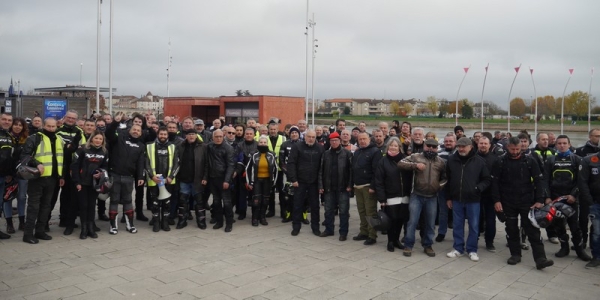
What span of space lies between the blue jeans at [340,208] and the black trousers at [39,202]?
180 inches

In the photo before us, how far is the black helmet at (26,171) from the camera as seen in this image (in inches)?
268

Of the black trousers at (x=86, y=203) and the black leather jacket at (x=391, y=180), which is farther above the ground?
the black leather jacket at (x=391, y=180)

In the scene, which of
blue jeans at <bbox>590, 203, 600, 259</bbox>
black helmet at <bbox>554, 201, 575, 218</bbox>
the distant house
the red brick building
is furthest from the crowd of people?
the distant house

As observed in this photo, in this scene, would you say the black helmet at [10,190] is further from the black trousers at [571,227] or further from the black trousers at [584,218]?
the black trousers at [584,218]

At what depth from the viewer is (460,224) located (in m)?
6.84

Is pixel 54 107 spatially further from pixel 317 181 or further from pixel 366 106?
pixel 366 106

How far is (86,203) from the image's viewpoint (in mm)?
7465

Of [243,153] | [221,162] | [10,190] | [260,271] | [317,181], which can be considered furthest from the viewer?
[243,153]

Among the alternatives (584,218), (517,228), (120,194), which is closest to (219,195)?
(120,194)

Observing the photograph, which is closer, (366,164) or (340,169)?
(366,164)

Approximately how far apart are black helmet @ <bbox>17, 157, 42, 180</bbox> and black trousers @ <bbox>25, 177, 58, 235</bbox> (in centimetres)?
26

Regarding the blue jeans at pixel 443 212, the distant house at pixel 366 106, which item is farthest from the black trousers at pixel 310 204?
the distant house at pixel 366 106

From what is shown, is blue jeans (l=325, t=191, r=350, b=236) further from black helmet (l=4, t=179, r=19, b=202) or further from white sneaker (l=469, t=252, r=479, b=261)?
black helmet (l=4, t=179, r=19, b=202)

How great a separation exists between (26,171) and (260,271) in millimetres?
3992
